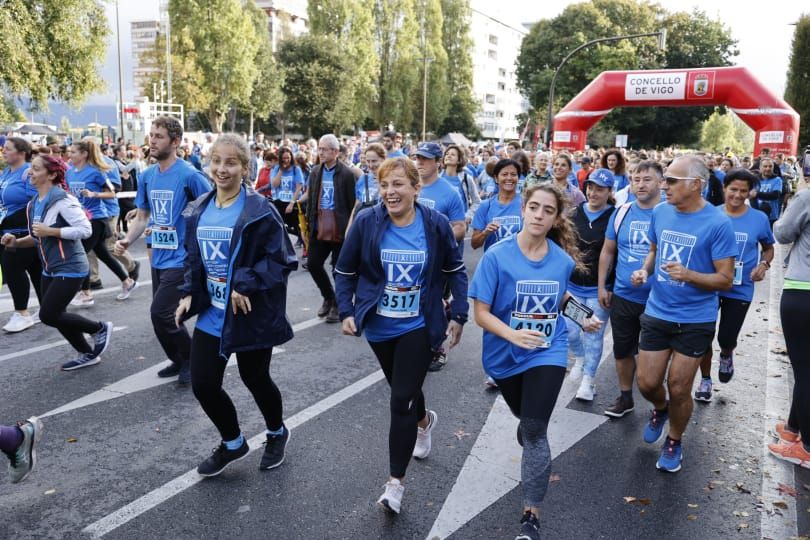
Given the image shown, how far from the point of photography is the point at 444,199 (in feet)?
20.5

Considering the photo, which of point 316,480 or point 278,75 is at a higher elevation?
point 278,75

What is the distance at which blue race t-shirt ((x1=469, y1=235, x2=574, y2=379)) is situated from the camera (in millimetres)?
3391

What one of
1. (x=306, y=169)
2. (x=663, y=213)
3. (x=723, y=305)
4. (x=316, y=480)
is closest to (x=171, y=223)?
(x=316, y=480)

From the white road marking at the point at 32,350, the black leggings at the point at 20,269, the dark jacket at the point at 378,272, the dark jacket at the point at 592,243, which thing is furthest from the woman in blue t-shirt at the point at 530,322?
the black leggings at the point at 20,269

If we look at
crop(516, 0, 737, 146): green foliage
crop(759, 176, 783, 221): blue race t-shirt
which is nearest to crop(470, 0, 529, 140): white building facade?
crop(516, 0, 737, 146): green foliage

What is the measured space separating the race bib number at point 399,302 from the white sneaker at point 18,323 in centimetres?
505

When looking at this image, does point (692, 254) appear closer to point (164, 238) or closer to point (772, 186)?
point (164, 238)

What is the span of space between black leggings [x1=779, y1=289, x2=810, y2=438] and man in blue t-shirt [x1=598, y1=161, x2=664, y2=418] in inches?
35.7

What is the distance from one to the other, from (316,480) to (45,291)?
3.33 meters

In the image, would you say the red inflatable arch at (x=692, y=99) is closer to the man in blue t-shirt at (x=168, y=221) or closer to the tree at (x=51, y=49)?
the tree at (x=51, y=49)

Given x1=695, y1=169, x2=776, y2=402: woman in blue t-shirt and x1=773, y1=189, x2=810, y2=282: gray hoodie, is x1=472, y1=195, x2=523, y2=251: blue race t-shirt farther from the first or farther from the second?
x1=773, y1=189, x2=810, y2=282: gray hoodie

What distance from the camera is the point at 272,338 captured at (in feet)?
12.4

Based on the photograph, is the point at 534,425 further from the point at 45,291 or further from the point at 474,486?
the point at 45,291

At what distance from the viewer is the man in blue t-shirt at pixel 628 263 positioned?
483 centimetres
